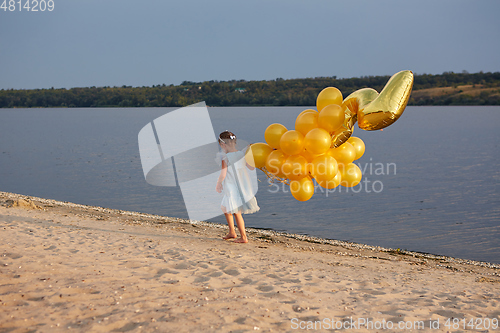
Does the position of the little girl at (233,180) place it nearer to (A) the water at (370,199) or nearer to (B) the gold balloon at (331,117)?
(B) the gold balloon at (331,117)

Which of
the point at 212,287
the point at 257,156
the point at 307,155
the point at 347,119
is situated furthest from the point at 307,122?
the point at 212,287

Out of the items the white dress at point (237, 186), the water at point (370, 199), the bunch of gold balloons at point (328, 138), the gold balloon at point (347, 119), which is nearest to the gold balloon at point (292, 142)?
the bunch of gold balloons at point (328, 138)

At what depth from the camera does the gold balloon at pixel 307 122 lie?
289 inches

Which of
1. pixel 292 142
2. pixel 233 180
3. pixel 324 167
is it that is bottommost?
pixel 233 180

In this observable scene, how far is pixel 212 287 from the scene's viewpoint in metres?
5.19

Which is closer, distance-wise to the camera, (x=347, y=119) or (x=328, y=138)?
(x=328, y=138)

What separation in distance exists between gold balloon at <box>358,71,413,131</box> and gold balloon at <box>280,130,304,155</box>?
1.15 m

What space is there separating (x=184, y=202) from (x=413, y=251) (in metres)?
8.19

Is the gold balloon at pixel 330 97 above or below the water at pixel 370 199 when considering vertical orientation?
above

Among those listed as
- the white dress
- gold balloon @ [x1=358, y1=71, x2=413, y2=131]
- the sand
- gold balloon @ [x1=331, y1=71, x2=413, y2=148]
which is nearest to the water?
the sand

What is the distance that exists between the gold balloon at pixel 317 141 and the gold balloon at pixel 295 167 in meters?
0.31

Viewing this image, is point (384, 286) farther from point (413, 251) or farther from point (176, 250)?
point (413, 251)

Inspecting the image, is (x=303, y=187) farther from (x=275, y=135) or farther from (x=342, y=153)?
(x=275, y=135)

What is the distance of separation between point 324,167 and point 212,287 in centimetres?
292
